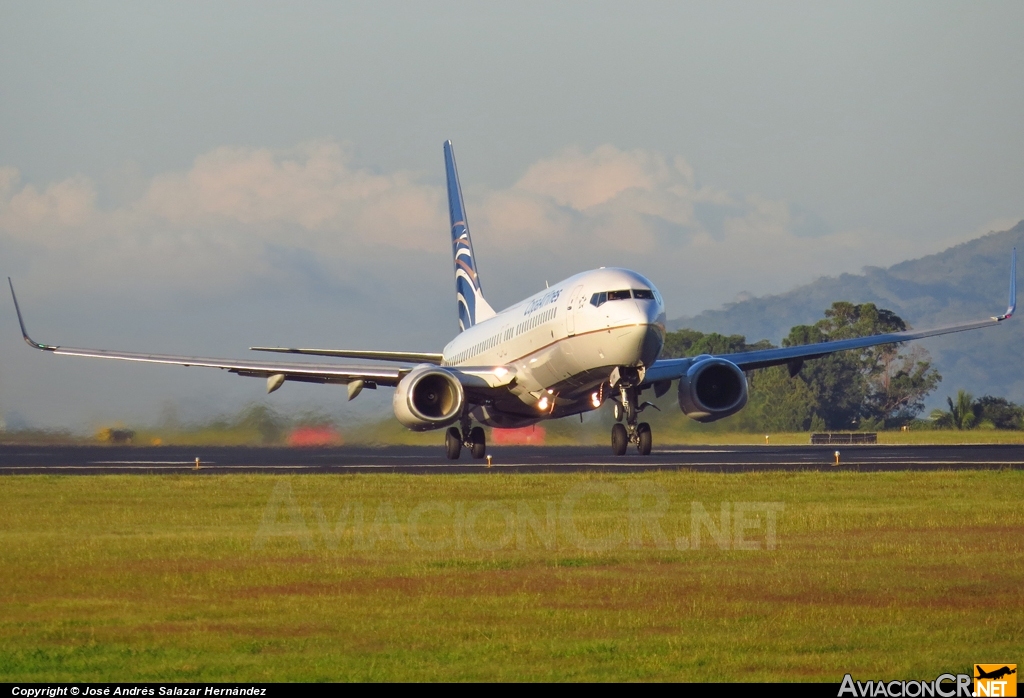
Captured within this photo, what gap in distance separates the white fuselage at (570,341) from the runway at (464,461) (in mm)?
1888

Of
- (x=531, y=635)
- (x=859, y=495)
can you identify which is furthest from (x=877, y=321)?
(x=531, y=635)

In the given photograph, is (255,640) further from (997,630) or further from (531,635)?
(997,630)

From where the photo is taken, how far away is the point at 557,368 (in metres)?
35.2

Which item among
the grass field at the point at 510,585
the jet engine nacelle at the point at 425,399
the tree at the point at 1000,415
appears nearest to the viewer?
the grass field at the point at 510,585

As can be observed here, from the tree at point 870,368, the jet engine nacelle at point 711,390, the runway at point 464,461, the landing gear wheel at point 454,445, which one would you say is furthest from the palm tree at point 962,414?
the landing gear wheel at point 454,445

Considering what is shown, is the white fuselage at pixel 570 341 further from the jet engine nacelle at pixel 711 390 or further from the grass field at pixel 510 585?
the grass field at pixel 510 585

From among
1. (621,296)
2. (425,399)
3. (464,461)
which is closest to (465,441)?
(464,461)

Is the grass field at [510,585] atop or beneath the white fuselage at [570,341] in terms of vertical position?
beneath

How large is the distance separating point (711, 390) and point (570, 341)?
19.9 ft

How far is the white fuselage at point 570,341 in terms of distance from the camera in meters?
32.3

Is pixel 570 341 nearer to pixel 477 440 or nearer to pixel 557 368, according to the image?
pixel 557 368

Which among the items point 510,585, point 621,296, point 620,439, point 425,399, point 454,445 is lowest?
point 510,585

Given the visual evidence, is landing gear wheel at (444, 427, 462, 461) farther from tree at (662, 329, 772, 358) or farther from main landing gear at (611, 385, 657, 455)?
tree at (662, 329, 772, 358)

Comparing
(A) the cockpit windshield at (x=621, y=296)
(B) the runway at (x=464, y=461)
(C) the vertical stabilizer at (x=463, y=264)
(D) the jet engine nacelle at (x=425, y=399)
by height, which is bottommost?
(B) the runway at (x=464, y=461)
